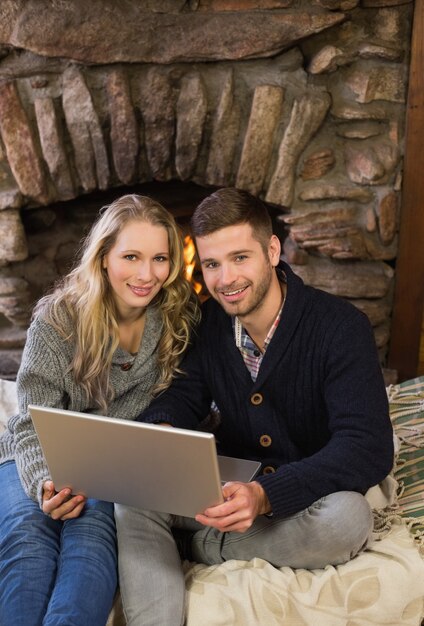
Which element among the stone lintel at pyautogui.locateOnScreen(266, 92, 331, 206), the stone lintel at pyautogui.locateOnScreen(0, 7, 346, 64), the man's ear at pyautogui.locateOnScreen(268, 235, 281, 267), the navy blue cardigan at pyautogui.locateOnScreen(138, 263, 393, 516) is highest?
the stone lintel at pyautogui.locateOnScreen(0, 7, 346, 64)

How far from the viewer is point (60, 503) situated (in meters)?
1.37

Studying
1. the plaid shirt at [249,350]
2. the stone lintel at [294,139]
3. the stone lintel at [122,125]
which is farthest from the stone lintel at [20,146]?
the plaid shirt at [249,350]

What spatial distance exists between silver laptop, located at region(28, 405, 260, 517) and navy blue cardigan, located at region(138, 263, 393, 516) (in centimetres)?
18

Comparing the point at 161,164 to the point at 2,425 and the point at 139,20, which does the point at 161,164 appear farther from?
the point at 2,425

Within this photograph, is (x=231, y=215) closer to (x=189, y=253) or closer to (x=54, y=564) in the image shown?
(x=54, y=564)

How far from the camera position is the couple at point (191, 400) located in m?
1.30

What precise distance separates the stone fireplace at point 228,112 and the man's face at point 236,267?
2.33 ft

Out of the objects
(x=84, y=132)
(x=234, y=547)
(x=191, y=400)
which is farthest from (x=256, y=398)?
(x=84, y=132)

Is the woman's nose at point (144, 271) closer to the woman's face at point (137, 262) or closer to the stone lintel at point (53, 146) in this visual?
the woman's face at point (137, 262)

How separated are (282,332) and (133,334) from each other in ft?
1.17

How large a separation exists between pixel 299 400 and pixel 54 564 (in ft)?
1.86

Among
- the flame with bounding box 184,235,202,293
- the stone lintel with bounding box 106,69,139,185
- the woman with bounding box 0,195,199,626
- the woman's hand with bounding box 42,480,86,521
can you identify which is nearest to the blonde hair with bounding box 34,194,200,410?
the woman with bounding box 0,195,199,626

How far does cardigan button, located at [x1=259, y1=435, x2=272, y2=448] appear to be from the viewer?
1527 mm

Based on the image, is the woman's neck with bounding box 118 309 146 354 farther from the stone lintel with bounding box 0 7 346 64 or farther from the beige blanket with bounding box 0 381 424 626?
the stone lintel with bounding box 0 7 346 64
